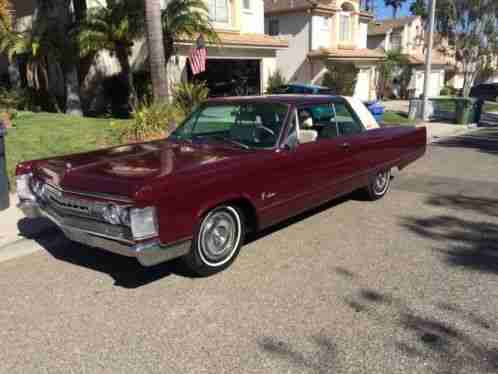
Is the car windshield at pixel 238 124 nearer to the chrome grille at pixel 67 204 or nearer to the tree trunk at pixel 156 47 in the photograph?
the chrome grille at pixel 67 204

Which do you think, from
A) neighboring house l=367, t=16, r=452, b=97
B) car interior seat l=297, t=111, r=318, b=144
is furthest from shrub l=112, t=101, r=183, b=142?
neighboring house l=367, t=16, r=452, b=97

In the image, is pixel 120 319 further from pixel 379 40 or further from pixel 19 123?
pixel 379 40

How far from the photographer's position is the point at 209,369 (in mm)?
2826

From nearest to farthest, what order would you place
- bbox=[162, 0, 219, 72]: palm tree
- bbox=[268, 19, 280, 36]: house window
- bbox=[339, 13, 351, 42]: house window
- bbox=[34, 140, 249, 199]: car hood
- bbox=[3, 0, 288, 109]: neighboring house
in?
bbox=[34, 140, 249, 199]: car hood → bbox=[162, 0, 219, 72]: palm tree → bbox=[3, 0, 288, 109]: neighboring house → bbox=[268, 19, 280, 36]: house window → bbox=[339, 13, 351, 42]: house window

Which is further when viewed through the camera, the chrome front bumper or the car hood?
the car hood

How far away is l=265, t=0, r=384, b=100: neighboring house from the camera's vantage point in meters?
24.8

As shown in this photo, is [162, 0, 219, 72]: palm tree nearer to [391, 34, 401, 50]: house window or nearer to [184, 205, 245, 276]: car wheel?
[184, 205, 245, 276]: car wheel

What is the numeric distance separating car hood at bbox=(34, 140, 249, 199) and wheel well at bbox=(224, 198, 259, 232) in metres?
0.41

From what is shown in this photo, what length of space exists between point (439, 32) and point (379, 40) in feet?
17.6

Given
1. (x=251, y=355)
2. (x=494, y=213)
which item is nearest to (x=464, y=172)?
(x=494, y=213)

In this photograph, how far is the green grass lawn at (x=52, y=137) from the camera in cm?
851

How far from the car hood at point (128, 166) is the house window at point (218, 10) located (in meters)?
14.5

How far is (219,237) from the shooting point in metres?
4.11

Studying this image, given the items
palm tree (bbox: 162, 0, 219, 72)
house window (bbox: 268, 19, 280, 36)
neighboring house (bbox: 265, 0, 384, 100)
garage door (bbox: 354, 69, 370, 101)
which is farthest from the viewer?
garage door (bbox: 354, 69, 370, 101)
